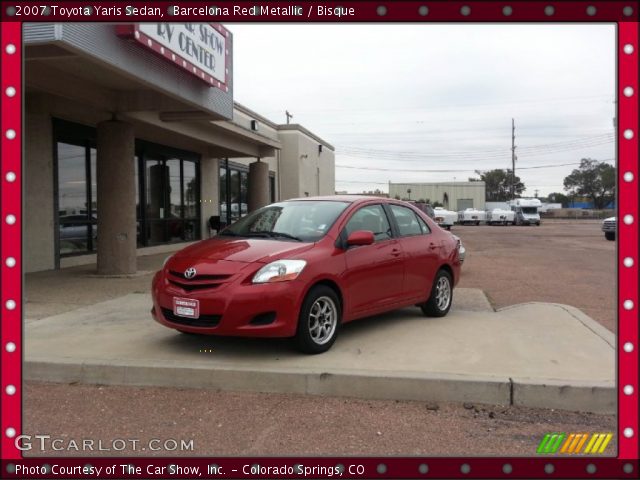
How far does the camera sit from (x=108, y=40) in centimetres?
809

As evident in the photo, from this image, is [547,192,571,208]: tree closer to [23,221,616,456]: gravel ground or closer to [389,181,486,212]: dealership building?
[389,181,486,212]: dealership building

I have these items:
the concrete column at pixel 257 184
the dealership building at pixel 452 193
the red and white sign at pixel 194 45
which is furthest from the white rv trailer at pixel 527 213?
the red and white sign at pixel 194 45

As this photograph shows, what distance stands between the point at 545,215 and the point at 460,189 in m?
17.6

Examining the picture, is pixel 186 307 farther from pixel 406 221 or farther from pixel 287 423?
pixel 406 221

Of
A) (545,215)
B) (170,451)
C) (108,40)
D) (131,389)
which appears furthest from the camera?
(545,215)

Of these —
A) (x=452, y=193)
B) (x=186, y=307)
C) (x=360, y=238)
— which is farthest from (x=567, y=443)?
(x=452, y=193)

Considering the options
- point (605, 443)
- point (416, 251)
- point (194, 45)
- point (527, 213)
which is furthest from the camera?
point (527, 213)

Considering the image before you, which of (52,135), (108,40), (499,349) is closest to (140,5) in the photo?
(499,349)

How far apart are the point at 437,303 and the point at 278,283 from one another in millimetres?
2903

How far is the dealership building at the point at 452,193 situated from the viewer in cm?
6544

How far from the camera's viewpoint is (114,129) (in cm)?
1123

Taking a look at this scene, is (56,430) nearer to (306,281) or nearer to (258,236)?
(306,281)

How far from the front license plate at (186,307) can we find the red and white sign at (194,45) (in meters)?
4.60

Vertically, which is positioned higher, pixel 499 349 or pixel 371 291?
pixel 371 291
